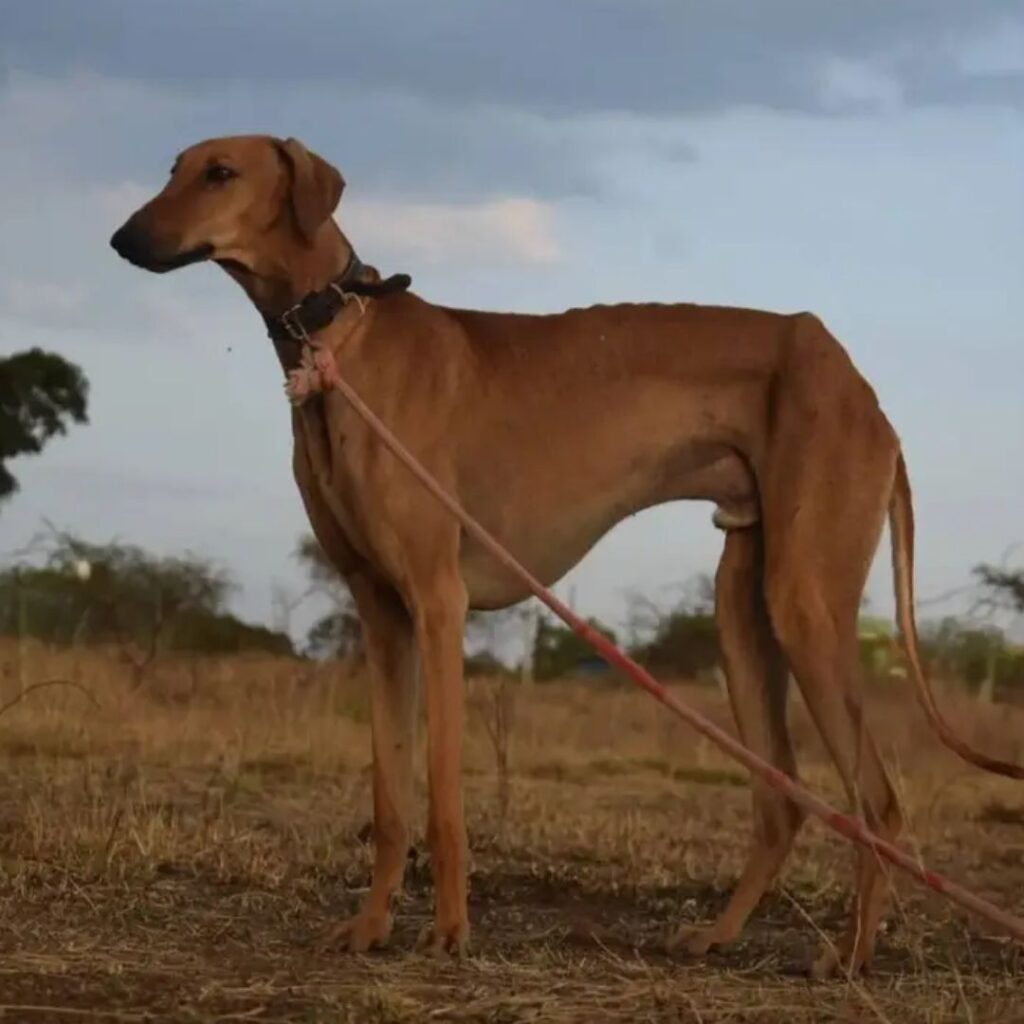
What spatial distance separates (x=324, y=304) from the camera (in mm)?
6621

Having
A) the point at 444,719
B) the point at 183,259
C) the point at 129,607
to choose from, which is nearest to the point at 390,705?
the point at 444,719

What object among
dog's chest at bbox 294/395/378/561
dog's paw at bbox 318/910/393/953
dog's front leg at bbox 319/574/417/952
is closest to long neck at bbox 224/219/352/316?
dog's chest at bbox 294/395/378/561

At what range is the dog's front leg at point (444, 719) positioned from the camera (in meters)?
6.23

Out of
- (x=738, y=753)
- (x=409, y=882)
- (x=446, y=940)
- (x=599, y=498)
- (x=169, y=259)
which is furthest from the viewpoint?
(x=409, y=882)

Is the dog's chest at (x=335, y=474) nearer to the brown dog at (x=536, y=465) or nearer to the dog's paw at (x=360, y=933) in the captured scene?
the brown dog at (x=536, y=465)

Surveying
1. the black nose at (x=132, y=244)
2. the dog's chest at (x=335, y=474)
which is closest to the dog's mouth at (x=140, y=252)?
the black nose at (x=132, y=244)

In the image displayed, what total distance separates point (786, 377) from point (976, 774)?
27.0 ft

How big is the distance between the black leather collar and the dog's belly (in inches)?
30.6

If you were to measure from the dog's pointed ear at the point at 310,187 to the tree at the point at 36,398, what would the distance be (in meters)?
21.0

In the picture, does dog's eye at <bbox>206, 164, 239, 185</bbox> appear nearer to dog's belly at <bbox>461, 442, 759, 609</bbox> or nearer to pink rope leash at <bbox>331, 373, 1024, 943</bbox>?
pink rope leash at <bbox>331, 373, 1024, 943</bbox>

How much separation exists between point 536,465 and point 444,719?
3.61 ft

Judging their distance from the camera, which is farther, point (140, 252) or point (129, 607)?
point (129, 607)

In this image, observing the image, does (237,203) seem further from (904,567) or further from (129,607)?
(129,607)

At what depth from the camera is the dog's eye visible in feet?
22.0
